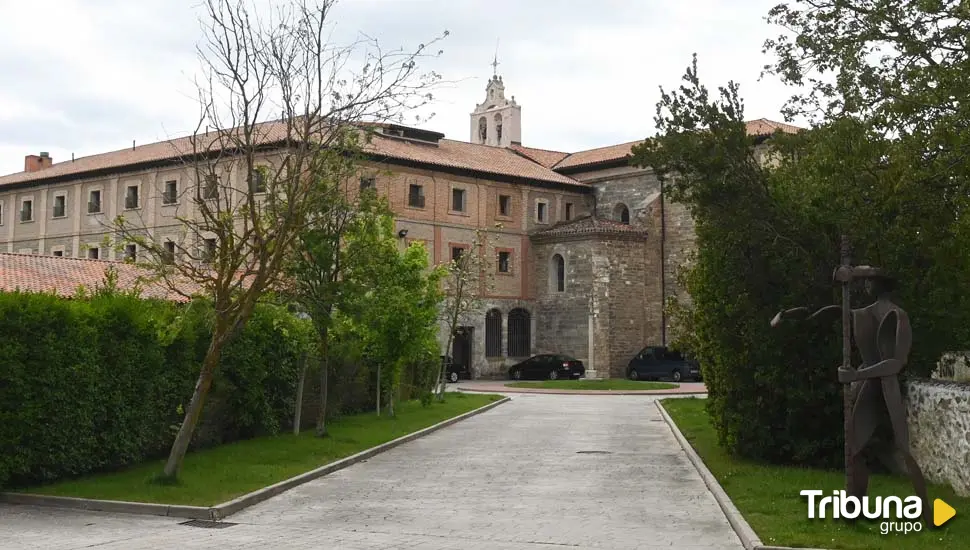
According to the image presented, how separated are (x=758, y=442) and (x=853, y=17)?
22.0ft

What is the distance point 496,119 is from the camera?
2643 inches

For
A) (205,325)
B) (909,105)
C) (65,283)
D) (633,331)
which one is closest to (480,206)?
(633,331)

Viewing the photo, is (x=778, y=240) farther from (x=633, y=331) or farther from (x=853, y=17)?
(x=633, y=331)

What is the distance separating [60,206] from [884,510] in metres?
48.4

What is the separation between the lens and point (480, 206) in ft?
159

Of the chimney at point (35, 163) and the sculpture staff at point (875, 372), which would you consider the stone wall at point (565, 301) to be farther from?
the sculpture staff at point (875, 372)

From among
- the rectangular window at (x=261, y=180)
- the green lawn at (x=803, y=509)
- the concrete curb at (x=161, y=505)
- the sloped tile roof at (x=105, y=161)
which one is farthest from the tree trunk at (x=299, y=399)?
the sloped tile roof at (x=105, y=161)

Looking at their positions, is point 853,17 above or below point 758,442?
above

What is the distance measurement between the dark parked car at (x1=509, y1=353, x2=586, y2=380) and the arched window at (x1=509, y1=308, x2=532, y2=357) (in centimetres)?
244

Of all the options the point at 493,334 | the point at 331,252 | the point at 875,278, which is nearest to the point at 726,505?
the point at 875,278

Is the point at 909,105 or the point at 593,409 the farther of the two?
the point at 593,409

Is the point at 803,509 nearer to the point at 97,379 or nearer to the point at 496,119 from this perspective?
the point at 97,379

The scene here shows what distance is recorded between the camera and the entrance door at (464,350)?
47.5 metres

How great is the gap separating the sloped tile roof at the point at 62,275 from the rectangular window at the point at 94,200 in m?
23.2
